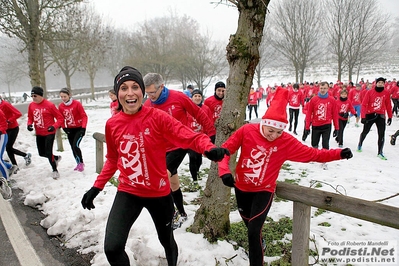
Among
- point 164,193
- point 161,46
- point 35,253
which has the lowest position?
point 35,253

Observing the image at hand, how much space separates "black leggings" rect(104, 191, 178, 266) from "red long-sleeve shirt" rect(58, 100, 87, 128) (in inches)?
176

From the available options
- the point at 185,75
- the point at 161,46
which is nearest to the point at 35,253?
the point at 185,75

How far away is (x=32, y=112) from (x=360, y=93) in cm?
1567

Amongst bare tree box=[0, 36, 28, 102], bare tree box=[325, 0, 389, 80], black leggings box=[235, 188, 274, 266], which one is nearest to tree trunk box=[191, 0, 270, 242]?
black leggings box=[235, 188, 274, 266]

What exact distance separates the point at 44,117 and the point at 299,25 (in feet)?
86.5

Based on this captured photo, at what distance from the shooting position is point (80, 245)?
144 inches

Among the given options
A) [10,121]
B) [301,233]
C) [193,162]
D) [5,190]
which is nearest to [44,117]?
[10,121]

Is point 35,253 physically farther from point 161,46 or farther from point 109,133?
point 161,46

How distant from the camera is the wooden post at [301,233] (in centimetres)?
280

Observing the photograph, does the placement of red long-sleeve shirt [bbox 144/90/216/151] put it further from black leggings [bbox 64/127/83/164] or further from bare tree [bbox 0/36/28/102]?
Answer: bare tree [bbox 0/36/28/102]

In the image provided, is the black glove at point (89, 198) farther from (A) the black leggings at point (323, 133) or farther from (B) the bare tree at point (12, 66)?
(B) the bare tree at point (12, 66)

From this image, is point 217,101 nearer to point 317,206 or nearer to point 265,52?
point 317,206

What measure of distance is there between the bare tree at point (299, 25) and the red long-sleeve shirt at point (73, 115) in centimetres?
2477

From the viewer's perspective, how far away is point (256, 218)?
2883mm
